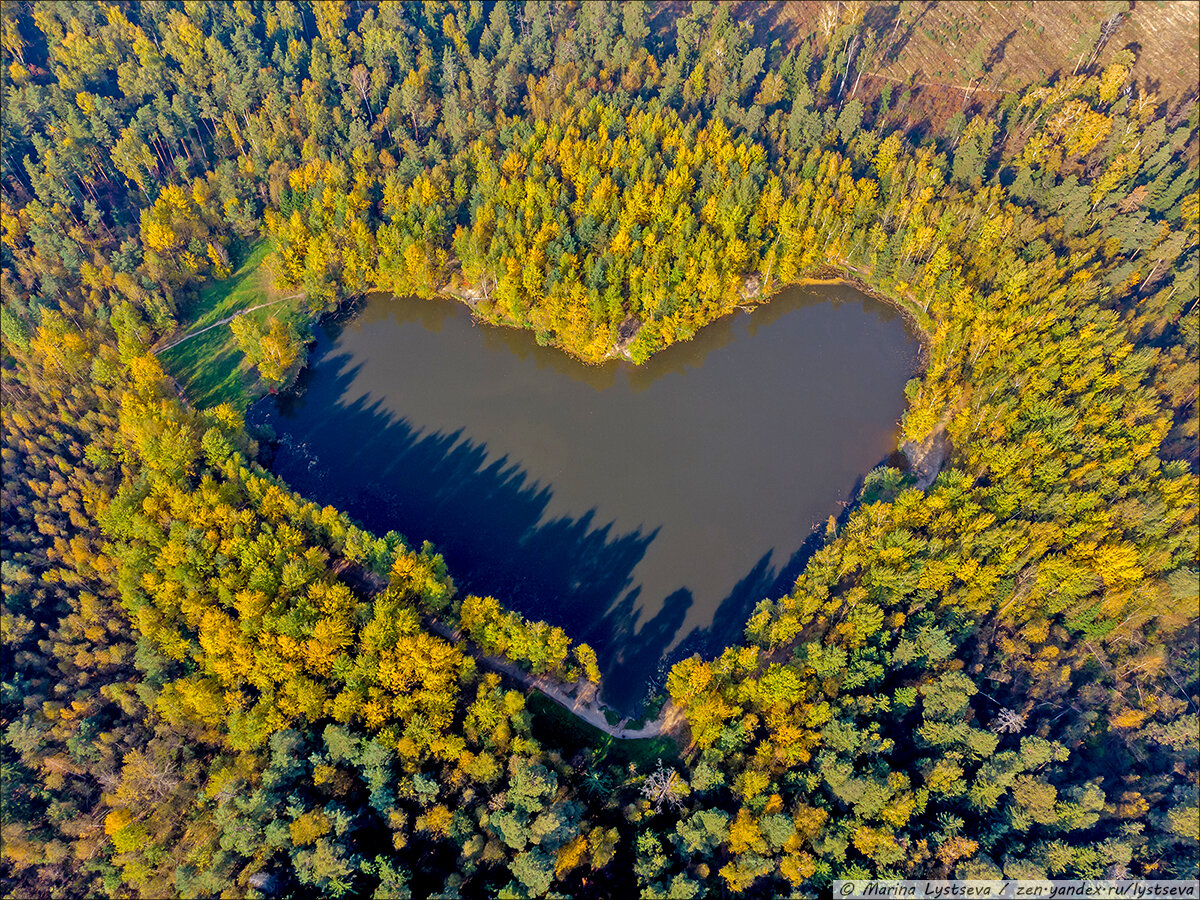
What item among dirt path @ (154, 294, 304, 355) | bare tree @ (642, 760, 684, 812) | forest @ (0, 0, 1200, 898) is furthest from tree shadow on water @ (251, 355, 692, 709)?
dirt path @ (154, 294, 304, 355)

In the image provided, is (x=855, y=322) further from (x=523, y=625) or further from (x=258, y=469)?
(x=258, y=469)

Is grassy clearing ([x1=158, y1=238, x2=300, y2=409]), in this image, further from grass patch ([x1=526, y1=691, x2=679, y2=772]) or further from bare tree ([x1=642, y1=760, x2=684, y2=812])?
bare tree ([x1=642, y1=760, x2=684, y2=812])

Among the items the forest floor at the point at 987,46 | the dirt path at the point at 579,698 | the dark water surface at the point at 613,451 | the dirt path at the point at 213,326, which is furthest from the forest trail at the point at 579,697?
the forest floor at the point at 987,46

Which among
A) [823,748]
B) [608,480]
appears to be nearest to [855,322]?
[608,480]

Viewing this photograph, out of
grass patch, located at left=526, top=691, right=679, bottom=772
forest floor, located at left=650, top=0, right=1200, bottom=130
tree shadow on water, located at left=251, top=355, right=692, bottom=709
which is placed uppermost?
forest floor, located at left=650, top=0, right=1200, bottom=130

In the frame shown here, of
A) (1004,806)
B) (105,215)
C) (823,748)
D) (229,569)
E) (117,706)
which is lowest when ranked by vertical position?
(117,706)

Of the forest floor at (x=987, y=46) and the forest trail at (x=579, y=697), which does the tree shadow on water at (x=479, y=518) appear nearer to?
the forest trail at (x=579, y=697)
